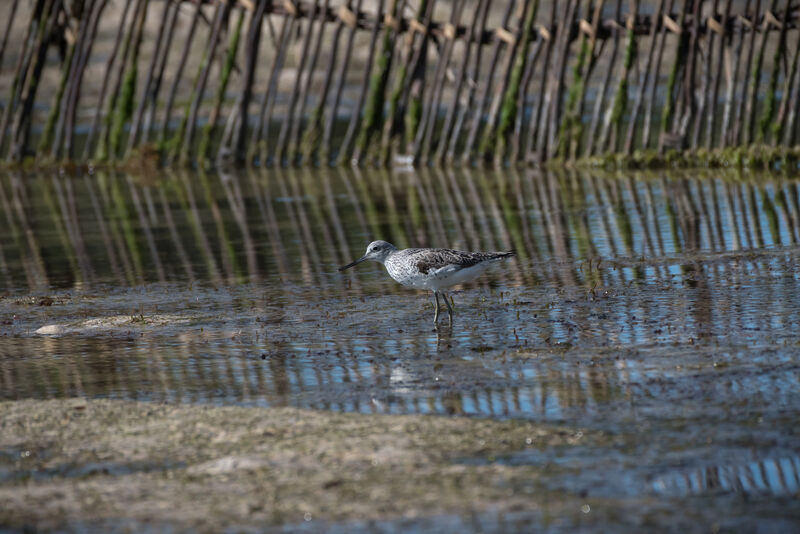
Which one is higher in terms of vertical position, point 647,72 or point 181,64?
point 181,64

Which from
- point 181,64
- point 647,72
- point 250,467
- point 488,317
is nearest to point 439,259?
point 488,317

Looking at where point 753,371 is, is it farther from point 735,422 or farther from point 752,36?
point 752,36

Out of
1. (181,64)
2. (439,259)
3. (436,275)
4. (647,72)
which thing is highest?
(181,64)

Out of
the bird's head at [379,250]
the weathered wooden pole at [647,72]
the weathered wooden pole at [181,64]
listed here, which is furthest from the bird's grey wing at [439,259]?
the weathered wooden pole at [181,64]

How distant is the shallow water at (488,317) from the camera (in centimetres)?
724

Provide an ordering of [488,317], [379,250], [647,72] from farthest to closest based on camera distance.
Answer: [647,72]
[379,250]
[488,317]

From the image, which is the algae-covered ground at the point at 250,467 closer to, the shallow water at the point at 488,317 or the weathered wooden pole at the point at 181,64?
the shallow water at the point at 488,317

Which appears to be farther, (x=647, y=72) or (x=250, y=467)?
(x=647, y=72)

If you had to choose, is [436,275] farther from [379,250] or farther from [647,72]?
[647,72]

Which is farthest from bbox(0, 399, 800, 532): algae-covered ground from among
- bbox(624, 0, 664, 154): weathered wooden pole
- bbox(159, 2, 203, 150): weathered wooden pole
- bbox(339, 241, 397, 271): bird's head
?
bbox(159, 2, 203, 150): weathered wooden pole

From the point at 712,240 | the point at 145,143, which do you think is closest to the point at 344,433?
the point at 712,240

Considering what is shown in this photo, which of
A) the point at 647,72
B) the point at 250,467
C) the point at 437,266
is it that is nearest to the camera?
the point at 250,467

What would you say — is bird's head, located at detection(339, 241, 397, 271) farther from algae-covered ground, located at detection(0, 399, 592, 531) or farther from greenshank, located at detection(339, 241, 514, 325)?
algae-covered ground, located at detection(0, 399, 592, 531)

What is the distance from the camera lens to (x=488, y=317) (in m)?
10.7
